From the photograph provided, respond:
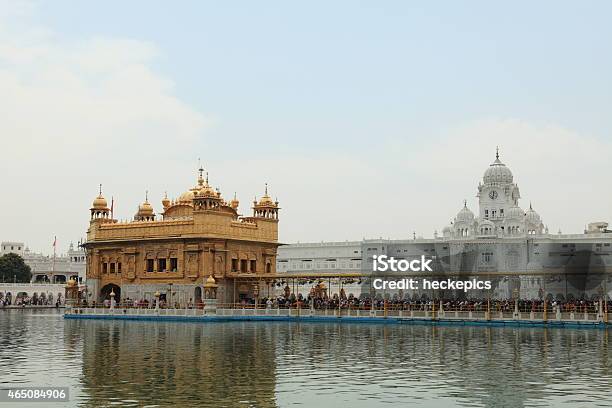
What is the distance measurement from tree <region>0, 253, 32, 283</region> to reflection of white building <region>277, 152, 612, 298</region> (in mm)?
35522

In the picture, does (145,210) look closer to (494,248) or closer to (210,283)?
(210,283)

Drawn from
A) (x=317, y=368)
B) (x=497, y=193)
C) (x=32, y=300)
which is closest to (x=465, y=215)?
(x=497, y=193)

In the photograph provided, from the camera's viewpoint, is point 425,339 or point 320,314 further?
point 320,314

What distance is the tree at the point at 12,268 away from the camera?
112375 millimetres

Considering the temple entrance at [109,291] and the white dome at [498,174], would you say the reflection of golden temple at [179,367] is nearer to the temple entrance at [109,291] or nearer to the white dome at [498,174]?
the temple entrance at [109,291]

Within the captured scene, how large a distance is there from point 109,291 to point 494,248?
60.2 m

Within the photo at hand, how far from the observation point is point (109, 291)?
64.2 meters

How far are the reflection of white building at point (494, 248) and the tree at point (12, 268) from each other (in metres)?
35.5

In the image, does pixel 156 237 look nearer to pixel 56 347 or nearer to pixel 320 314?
pixel 320 314

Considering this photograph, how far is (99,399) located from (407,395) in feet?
22.2

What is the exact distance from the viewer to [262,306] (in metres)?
55.8

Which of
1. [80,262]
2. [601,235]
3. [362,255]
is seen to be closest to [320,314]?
[362,255]

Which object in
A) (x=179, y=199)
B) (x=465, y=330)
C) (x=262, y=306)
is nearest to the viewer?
(x=465, y=330)

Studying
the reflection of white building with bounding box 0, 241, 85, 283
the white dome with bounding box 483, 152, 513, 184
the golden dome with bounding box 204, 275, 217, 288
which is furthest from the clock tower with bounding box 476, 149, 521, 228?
the golden dome with bounding box 204, 275, 217, 288
